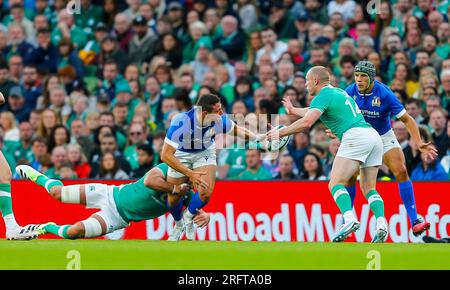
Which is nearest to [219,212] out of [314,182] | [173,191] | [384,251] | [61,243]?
[314,182]

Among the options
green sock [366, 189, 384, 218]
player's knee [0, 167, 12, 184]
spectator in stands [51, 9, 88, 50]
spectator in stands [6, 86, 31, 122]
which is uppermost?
spectator in stands [51, 9, 88, 50]

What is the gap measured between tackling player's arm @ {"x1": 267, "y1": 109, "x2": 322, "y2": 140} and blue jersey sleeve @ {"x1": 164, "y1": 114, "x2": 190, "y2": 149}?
3.60ft

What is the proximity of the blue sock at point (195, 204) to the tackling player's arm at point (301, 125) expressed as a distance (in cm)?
133

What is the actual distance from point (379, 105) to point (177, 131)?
104 inches

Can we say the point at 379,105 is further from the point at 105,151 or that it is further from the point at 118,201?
the point at 105,151

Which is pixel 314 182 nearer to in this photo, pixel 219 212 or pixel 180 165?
pixel 219 212

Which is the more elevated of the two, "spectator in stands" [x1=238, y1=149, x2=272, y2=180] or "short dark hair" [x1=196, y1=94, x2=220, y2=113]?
"short dark hair" [x1=196, y1=94, x2=220, y2=113]

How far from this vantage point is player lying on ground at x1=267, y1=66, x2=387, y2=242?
1409 centimetres

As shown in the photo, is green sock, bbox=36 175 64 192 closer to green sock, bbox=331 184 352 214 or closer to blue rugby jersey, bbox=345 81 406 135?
green sock, bbox=331 184 352 214

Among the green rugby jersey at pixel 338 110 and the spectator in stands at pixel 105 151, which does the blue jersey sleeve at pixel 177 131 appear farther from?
the spectator in stands at pixel 105 151

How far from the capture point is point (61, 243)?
1328 centimetres

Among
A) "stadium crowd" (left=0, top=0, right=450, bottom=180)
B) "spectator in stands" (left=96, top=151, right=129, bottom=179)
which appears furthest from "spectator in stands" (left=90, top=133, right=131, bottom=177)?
"spectator in stands" (left=96, top=151, right=129, bottom=179)

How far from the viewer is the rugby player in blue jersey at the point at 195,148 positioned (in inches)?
563
